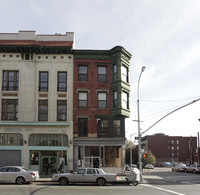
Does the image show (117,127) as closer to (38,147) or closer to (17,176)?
(38,147)

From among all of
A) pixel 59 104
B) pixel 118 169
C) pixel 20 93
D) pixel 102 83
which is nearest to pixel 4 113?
pixel 20 93

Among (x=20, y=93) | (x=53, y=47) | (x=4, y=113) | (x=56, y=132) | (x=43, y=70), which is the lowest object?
(x=56, y=132)

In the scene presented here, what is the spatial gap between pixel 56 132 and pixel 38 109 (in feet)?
10.8

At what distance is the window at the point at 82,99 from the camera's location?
32.3m

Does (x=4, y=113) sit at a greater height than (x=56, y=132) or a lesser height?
greater

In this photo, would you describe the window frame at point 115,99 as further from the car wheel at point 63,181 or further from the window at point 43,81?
the car wheel at point 63,181

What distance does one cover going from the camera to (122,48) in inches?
1281

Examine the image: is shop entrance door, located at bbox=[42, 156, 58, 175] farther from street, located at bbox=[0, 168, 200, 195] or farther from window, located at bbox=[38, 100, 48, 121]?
street, located at bbox=[0, 168, 200, 195]

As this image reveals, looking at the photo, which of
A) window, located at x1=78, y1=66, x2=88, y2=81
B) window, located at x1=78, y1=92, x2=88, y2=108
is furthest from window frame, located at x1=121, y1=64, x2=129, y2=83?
window, located at x1=78, y1=92, x2=88, y2=108

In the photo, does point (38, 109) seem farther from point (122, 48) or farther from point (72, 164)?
point (122, 48)

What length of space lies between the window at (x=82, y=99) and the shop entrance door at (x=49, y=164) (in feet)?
21.2

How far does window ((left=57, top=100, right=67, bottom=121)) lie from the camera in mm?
31844

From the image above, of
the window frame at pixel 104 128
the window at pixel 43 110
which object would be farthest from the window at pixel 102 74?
the window at pixel 43 110

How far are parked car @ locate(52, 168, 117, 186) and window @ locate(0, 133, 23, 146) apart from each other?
1048 centimetres
